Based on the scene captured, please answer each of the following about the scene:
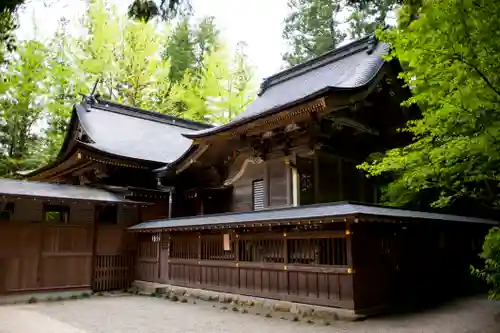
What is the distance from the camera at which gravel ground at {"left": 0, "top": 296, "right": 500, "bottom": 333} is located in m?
7.08

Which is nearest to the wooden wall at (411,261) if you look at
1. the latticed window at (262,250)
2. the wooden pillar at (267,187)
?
the latticed window at (262,250)

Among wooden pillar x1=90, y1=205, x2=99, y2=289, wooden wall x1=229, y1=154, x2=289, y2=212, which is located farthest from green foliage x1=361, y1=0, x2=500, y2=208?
wooden pillar x1=90, y1=205, x2=99, y2=289

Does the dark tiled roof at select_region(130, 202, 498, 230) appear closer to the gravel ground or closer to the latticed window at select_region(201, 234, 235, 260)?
the latticed window at select_region(201, 234, 235, 260)

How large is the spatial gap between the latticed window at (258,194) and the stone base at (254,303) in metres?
2.99

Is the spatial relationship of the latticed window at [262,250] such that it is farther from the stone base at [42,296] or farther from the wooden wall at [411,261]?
the stone base at [42,296]

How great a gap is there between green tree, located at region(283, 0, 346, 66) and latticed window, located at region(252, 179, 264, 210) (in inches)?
721

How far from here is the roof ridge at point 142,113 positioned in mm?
19031

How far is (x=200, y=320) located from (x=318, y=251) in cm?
272

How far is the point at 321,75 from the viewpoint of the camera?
47.6ft

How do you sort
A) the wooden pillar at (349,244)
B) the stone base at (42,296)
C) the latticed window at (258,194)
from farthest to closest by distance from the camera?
the latticed window at (258,194) < the stone base at (42,296) < the wooden pillar at (349,244)

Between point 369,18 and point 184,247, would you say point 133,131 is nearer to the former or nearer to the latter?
point 184,247

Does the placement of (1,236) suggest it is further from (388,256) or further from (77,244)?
(388,256)

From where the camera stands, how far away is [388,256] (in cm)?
853

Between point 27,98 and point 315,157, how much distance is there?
18.2m
